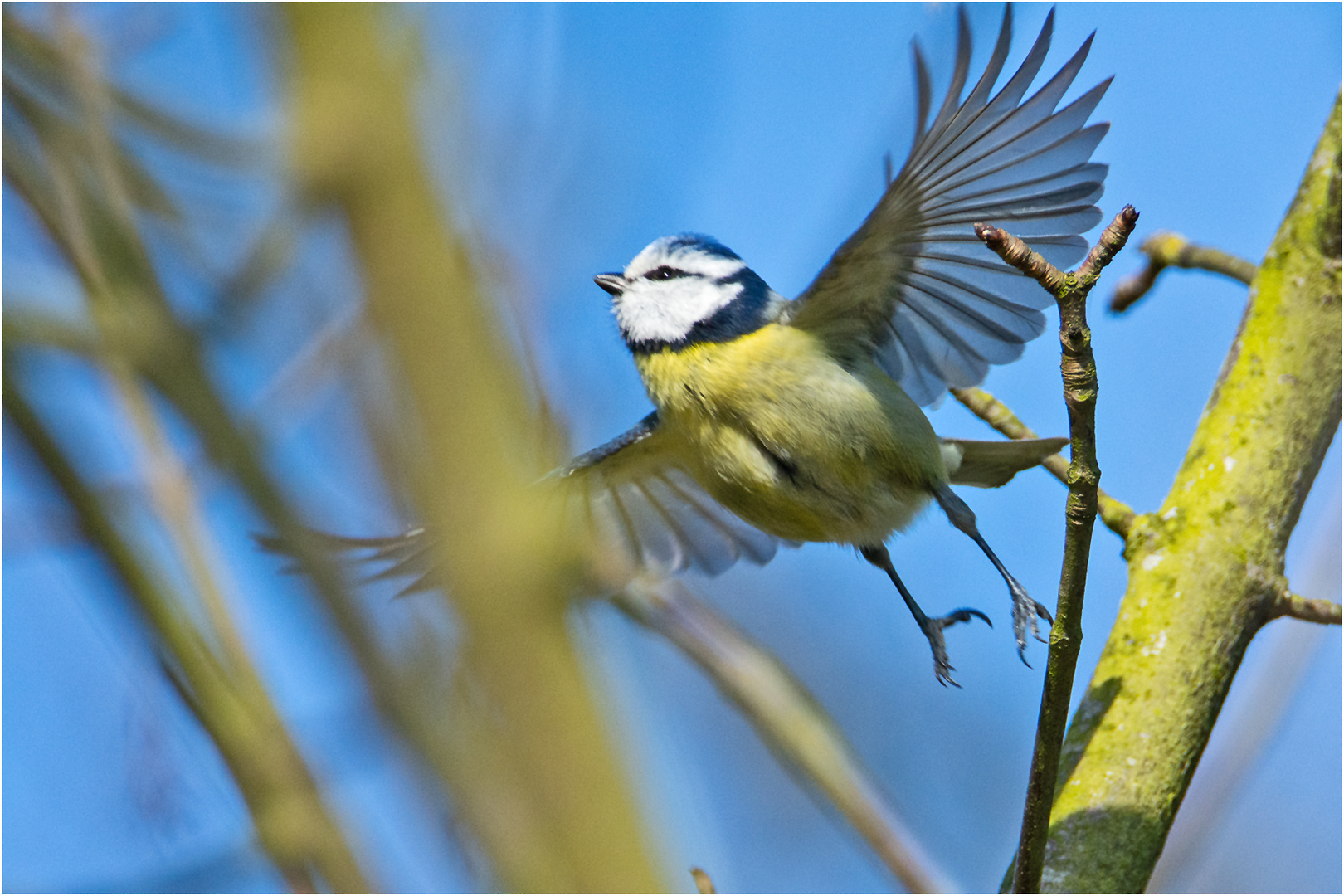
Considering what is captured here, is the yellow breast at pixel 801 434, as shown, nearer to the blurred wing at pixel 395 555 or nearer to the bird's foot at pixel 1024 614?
the bird's foot at pixel 1024 614

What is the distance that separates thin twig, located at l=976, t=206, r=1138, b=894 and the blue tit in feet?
1.54

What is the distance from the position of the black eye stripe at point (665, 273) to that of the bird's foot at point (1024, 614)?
0.88 meters

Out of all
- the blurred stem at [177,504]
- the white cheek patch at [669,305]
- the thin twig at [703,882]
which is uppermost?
the white cheek patch at [669,305]

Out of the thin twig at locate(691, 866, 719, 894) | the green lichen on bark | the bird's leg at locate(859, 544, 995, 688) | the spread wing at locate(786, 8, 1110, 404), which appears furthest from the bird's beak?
the thin twig at locate(691, 866, 719, 894)

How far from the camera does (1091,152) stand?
184 cm

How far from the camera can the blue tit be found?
6.19 ft

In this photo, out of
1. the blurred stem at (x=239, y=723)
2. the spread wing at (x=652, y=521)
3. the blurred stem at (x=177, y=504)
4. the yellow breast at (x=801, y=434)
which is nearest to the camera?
A: the blurred stem at (x=239, y=723)

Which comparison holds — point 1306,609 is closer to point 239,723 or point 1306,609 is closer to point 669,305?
point 669,305

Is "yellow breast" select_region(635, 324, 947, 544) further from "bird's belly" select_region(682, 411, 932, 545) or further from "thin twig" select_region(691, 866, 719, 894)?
"thin twig" select_region(691, 866, 719, 894)

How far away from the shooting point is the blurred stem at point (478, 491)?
1.14 m

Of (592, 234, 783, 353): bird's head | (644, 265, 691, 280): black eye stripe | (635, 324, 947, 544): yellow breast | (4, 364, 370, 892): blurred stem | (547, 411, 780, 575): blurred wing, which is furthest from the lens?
(547, 411, 780, 575): blurred wing

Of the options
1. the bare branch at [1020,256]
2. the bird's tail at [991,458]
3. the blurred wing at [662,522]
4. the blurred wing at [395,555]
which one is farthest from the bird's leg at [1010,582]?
the blurred wing at [395,555]

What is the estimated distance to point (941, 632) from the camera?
2129 mm

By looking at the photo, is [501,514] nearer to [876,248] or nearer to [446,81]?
[876,248]
